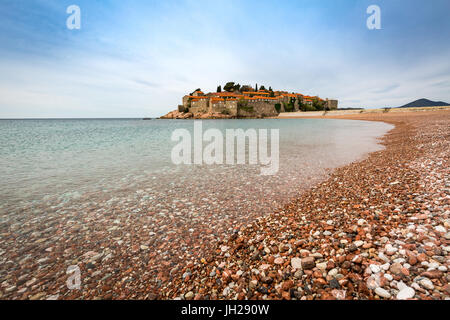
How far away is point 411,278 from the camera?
110 inches

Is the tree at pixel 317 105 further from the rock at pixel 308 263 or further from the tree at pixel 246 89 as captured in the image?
the rock at pixel 308 263

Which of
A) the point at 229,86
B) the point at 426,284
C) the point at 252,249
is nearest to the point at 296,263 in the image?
the point at 252,249

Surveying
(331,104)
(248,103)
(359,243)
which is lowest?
(359,243)

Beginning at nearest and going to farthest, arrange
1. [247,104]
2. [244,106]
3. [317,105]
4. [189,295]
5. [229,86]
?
1. [189,295]
2. [244,106]
3. [247,104]
4. [317,105]
5. [229,86]

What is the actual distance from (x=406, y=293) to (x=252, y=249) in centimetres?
268

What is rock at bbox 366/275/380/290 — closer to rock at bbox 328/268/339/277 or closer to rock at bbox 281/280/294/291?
rock at bbox 328/268/339/277

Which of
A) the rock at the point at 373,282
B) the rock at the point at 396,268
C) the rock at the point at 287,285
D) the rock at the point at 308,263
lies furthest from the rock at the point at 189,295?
the rock at the point at 396,268

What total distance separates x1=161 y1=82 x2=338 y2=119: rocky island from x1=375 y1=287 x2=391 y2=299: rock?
13281 centimetres

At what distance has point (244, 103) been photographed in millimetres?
133625

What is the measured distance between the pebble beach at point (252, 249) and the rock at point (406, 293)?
0.01 metres

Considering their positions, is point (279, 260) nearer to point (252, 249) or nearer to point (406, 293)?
point (252, 249)

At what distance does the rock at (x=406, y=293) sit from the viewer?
256 cm

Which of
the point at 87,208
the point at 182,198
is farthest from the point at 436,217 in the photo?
the point at 87,208
